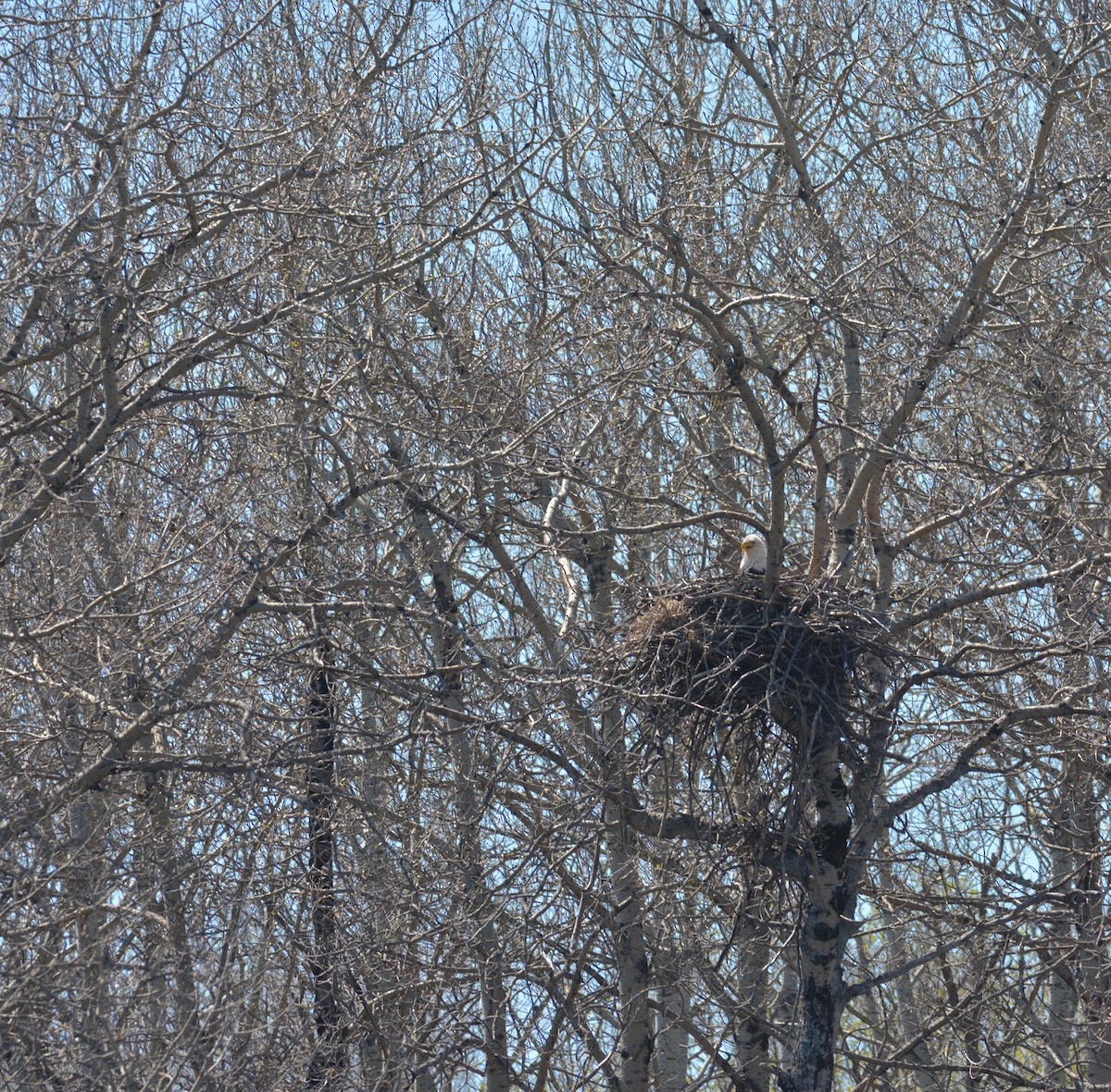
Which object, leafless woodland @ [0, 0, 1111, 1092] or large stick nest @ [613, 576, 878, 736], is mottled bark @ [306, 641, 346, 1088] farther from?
large stick nest @ [613, 576, 878, 736]

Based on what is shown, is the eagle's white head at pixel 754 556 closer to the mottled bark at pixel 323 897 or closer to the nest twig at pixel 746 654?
the nest twig at pixel 746 654

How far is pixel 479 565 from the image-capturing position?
33.0ft

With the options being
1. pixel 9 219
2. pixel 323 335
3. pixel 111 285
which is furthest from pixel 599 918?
pixel 9 219

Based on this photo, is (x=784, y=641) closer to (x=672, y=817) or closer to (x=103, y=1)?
(x=672, y=817)

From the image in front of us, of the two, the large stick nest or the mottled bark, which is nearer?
the large stick nest

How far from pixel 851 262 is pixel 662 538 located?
3093mm

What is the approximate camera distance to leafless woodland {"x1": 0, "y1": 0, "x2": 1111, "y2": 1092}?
6.47m

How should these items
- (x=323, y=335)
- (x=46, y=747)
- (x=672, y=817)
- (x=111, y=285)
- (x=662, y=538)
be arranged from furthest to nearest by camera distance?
(x=662, y=538) → (x=323, y=335) → (x=672, y=817) → (x=46, y=747) → (x=111, y=285)

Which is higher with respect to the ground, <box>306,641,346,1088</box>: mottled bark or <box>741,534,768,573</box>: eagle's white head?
<box>741,534,768,573</box>: eagle's white head

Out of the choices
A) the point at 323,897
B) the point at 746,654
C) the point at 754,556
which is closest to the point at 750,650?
the point at 746,654

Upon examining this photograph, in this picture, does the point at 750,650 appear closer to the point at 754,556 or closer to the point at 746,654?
the point at 746,654

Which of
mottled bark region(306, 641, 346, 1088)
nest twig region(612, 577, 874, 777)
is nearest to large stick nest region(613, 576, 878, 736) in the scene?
nest twig region(612, 577, 874, 777)

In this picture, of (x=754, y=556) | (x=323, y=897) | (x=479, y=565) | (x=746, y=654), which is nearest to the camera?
(x=746, y=654)

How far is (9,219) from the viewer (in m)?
5.82
